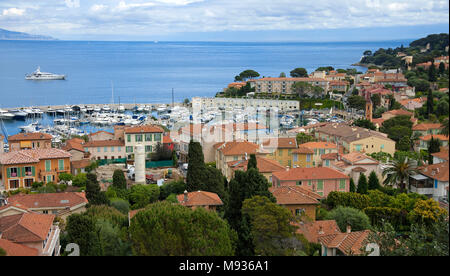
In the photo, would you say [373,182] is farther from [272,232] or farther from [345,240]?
[272,232]

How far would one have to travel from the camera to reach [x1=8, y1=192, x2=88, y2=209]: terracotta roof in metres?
10.9

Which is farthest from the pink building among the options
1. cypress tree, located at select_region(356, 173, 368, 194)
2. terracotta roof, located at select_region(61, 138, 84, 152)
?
terracotta roof, located at select_region(61, 138, 84, 152)

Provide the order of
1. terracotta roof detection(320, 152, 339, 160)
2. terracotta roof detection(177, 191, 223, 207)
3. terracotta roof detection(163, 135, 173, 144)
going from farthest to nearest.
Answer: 1. terracotta roof detection(163, 135, 173, 144)
2. terracotta roof detection(320, 152, 339, 160)
3. terracotta roof detection(177, 191, 223, 207)

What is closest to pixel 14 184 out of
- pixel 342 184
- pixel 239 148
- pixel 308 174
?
pixel 239 148

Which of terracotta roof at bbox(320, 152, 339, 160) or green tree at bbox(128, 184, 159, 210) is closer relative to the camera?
green tree at bbox(128, 184, 159, 210)

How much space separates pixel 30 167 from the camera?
14.7m

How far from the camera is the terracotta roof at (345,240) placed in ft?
24.3

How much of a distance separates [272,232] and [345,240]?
1.63m

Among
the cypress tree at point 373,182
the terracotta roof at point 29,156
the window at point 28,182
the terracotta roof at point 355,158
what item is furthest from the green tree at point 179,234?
the terracotta roof at point 355,158

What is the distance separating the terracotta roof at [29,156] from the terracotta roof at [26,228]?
680 cm

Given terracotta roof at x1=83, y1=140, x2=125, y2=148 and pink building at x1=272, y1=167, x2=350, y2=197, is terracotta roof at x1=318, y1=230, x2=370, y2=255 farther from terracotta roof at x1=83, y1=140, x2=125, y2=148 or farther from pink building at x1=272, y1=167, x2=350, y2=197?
terracotta roof at x1=83, y1=140, x2=125, y2=148

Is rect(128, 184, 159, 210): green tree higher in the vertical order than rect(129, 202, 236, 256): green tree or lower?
lower

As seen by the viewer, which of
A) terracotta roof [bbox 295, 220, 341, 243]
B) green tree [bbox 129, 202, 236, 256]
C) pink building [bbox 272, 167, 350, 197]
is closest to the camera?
green tree [bbox 129, 202, 236, 256]
